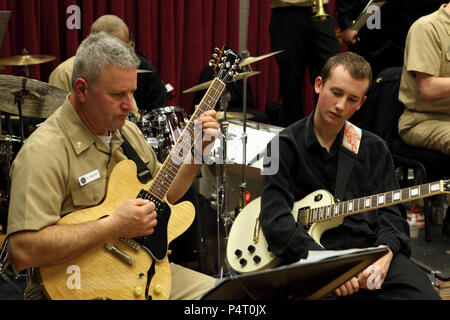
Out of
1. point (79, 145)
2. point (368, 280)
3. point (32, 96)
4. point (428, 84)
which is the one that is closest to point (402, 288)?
point (368, 280)

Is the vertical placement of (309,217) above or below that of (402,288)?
above

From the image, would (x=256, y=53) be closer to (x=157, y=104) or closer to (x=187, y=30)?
(x=187, y=30)

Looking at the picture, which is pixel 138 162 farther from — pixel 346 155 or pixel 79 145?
pixel 346 155

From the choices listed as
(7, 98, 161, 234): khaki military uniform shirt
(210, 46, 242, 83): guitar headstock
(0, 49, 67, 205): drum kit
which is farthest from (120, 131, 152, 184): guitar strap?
(0, 49, 67, 205): drum kit

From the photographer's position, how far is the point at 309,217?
→ 2523mm

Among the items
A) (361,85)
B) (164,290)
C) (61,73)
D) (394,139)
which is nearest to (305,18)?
(394,139)

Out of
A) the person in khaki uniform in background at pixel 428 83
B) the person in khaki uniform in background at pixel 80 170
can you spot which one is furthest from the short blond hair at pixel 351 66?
the person in khaki uniform in background at pixel 428 83

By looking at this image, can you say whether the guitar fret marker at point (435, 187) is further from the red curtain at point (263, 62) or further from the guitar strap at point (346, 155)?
the red curtain at point (263, 62)

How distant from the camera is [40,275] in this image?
2.00m

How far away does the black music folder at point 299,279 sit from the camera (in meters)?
1.57

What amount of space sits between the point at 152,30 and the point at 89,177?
3.95 metres

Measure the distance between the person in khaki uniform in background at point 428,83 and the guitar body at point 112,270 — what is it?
95.4 inches

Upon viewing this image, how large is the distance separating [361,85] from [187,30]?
3726 millimetres

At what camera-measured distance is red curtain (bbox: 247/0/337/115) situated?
20.7 ft
